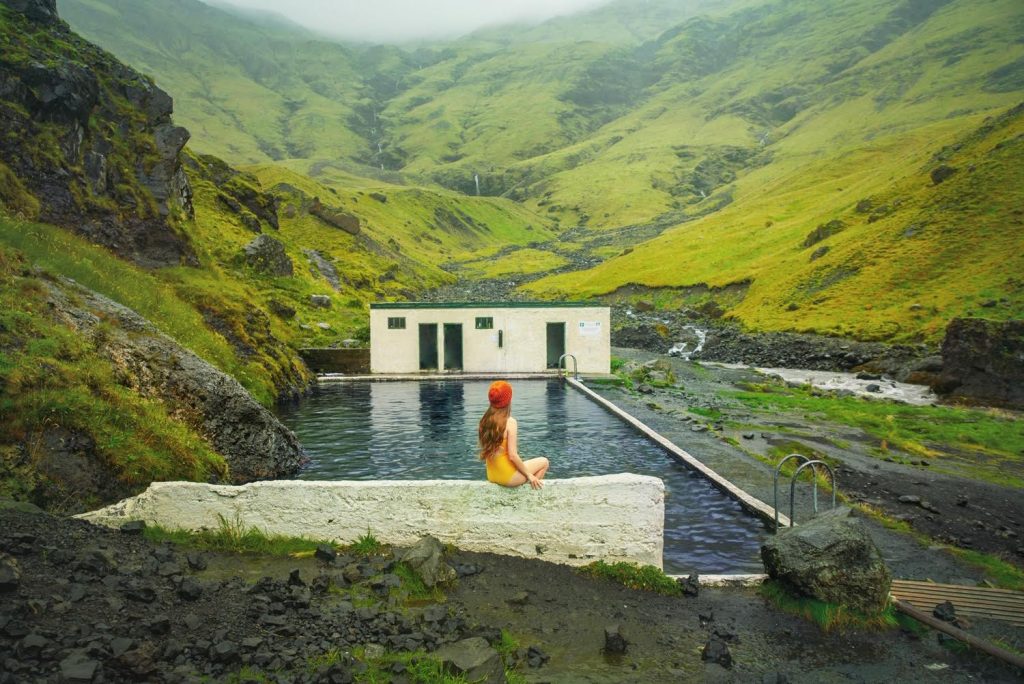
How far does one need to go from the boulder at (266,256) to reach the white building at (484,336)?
21.7 meters

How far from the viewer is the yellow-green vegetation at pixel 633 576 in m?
10.3

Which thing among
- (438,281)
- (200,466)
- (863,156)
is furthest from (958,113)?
(200,466)

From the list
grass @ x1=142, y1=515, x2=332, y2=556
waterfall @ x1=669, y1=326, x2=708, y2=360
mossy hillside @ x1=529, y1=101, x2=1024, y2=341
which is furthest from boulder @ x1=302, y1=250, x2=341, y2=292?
grass @ x1=142, y1=515, x2=332, y2=556

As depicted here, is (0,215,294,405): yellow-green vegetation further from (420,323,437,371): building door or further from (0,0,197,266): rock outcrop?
→ (420,323,437,371): building door

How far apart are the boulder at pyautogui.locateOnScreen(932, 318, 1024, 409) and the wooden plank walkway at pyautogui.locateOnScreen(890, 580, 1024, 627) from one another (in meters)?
28.5

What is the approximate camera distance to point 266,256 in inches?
2180

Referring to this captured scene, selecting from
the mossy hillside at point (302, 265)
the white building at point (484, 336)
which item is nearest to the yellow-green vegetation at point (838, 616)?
the mossy hillside at point (302, 265)

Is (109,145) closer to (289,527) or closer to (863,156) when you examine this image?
(289,527)

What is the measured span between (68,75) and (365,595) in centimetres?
3090

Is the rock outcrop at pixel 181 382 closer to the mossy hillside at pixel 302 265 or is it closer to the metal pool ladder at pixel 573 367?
the mossy hillside at pixel 302 265

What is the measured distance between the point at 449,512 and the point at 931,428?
26195mm

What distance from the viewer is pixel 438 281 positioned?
4690 inches

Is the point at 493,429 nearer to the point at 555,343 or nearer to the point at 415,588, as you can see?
the point at 415,588

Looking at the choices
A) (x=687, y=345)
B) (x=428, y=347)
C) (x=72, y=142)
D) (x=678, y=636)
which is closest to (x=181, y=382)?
(x=678, y=636)
